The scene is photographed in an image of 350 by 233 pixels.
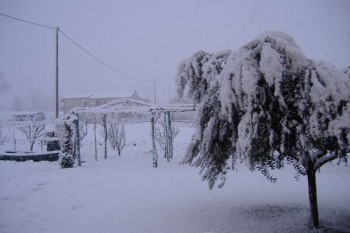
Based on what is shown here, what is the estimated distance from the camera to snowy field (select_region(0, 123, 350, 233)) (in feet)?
18.5

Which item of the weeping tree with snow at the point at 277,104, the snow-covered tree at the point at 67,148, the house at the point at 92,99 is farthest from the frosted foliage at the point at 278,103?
the house at the point at 92,99

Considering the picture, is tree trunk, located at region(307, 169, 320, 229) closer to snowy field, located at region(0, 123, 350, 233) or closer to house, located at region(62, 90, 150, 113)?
snowy field, located at region(0, 123, 350, 233)

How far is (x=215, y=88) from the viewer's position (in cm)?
461

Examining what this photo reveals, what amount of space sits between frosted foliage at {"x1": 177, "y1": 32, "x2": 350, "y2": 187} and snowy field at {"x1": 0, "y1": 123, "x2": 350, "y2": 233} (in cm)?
215

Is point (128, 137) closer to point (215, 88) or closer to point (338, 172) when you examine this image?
point (338, 172)

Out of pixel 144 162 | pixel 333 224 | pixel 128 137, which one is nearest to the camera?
pixel 333 224

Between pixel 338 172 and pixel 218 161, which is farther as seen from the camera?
pixel 338 172

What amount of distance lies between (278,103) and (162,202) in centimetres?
471

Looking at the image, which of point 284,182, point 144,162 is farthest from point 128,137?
point 284,182

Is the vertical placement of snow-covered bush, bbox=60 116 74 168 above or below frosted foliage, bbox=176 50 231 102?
below

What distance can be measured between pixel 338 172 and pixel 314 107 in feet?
31.7

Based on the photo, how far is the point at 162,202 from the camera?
736 cm

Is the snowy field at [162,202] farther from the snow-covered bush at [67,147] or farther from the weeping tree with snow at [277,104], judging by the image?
the weeping tree with snow at [277,104]

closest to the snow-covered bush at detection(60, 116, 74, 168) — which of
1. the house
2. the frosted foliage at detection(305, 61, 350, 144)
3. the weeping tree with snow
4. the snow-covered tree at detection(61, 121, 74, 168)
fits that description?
the snow-covered tree at detection(61, 121, 74, 168)
